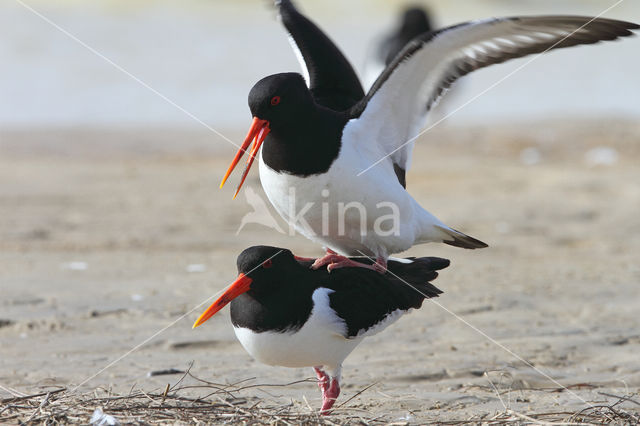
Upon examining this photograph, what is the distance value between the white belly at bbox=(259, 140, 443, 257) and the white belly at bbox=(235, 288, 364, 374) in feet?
1.52

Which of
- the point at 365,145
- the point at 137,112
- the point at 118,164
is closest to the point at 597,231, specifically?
the point at 365,145

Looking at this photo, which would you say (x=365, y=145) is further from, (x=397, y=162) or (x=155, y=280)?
(x=155, y=280)

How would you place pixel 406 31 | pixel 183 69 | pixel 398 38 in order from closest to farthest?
pixel 398 38, pixel 406 31, pixel 183 69

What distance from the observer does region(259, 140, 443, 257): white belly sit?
16.2 feet

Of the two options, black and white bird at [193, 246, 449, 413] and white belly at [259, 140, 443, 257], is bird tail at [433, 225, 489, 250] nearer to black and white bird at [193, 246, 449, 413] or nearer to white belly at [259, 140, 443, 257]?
white belly at [259, 140, 443, 257]

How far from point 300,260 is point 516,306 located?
2413 millimetres

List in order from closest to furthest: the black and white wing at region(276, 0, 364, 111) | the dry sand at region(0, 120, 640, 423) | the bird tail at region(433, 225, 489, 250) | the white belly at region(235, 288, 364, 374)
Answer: the white belly at region(235, 288, 364, 374), the dry sand at region(0, 120, 640, 423), the bird tail at region(433, 225, 489, 250), the black and white wing at region(276, 0, 364, 111)

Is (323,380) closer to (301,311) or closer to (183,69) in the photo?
(301,311)

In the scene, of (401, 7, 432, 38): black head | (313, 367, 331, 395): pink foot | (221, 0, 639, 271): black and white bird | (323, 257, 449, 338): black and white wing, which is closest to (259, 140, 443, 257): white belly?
(221, 0, 639, 271): black and white bird

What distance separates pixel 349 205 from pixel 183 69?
16852mm

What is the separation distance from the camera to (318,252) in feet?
29.7

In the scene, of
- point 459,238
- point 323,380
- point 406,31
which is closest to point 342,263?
point 323,380

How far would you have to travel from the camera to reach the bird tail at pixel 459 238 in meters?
5.64

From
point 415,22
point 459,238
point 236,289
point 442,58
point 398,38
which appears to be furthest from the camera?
point 415,22
